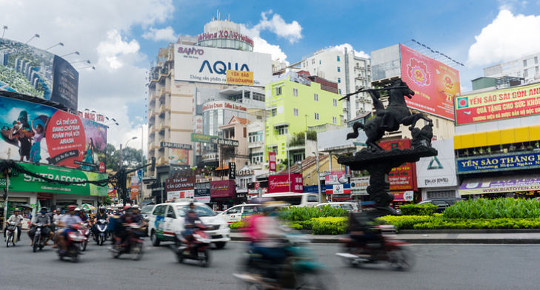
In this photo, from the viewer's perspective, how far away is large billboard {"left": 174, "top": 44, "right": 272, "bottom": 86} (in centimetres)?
5981

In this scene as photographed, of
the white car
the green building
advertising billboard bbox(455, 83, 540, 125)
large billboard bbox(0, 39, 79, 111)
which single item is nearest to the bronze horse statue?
the white car

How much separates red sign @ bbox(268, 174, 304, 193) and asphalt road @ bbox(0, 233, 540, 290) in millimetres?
34583

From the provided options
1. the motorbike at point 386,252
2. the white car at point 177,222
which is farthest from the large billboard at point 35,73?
the motorbike at point 386,252

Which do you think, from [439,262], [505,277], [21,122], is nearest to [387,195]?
[439,262]

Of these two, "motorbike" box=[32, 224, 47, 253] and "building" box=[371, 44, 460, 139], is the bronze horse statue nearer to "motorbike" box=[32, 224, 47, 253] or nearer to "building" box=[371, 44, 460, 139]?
"motorbike" box=[32, 224, 47, 253]

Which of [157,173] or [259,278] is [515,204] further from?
[157,173]

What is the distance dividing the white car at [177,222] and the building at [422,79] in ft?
109

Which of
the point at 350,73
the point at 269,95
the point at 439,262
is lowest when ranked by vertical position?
the point at 439,262

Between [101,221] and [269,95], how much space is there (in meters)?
45.3

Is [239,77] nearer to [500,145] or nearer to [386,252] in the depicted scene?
[500,145]

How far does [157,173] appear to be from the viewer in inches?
3169

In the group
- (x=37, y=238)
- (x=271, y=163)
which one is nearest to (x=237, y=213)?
(x=37, y=238)

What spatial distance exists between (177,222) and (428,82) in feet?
138

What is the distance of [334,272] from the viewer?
960 cm
